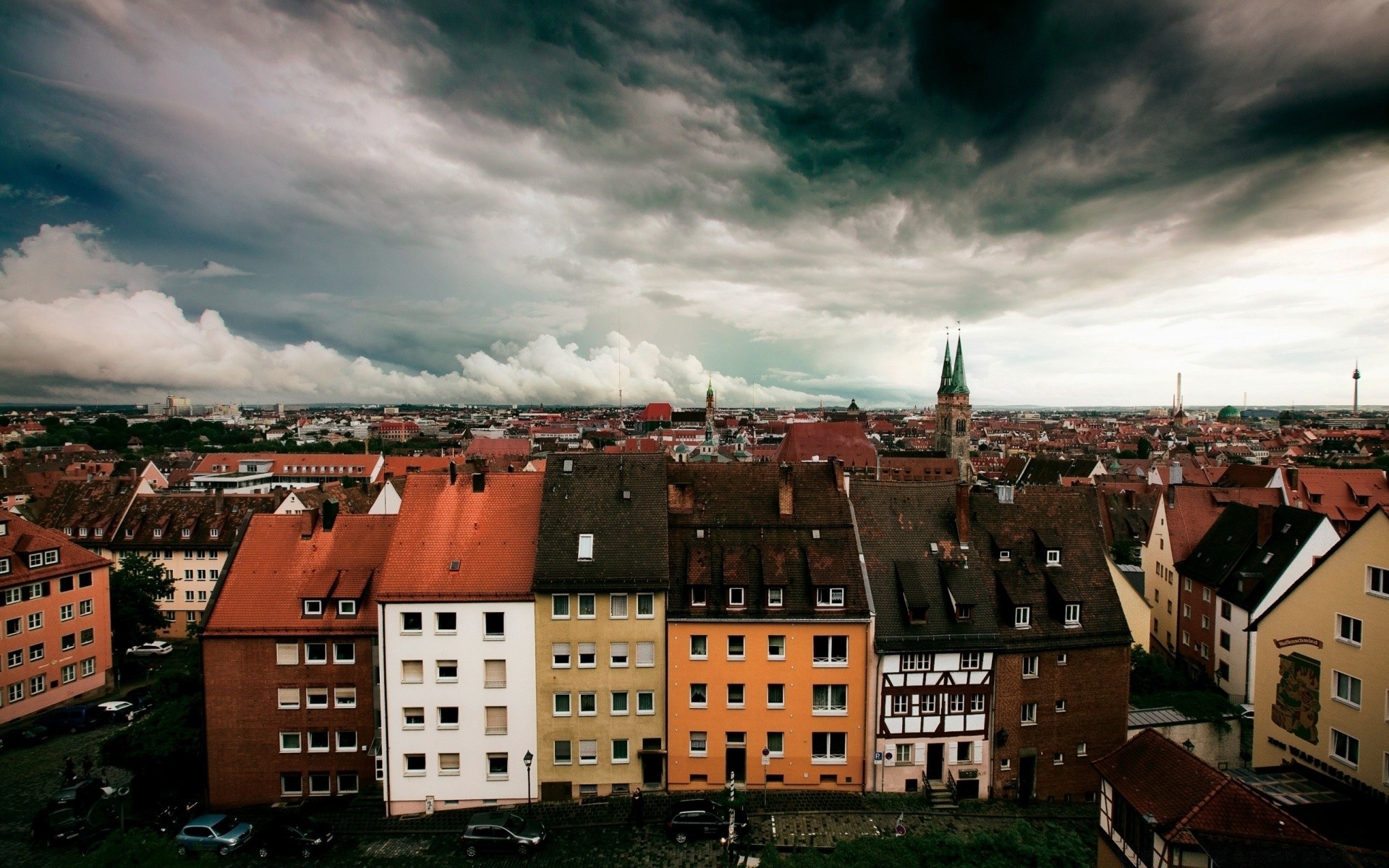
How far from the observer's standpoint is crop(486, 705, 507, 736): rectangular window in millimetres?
31375

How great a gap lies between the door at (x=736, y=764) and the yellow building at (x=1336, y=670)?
21065mm

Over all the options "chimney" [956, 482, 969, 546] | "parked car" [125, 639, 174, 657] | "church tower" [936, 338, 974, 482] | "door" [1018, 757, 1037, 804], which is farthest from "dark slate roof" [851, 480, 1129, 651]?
"church tower" [936, 338, 974, 482]

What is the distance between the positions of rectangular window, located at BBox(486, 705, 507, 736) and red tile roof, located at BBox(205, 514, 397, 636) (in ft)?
22.6

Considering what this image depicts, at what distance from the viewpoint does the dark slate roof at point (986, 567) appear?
3250 cm

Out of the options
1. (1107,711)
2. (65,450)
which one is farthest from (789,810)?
(65,450)

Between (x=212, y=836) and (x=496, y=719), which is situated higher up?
(x=496, y=719)

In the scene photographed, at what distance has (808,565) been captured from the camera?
108 feet

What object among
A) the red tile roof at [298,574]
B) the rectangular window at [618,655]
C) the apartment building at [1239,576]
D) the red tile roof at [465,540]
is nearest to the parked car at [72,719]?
the red tile roof at [298,574]

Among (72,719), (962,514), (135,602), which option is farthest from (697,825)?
(135,602)

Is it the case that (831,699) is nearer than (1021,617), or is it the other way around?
(831,699)

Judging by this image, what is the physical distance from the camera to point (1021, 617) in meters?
33.3

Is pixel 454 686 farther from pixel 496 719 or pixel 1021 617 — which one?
pixel 1021 617

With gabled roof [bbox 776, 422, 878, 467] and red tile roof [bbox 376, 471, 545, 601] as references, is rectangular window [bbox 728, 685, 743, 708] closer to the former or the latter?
red tile roof [bbox 376, 471, 545, 601]

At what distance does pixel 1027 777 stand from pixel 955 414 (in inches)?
5478
